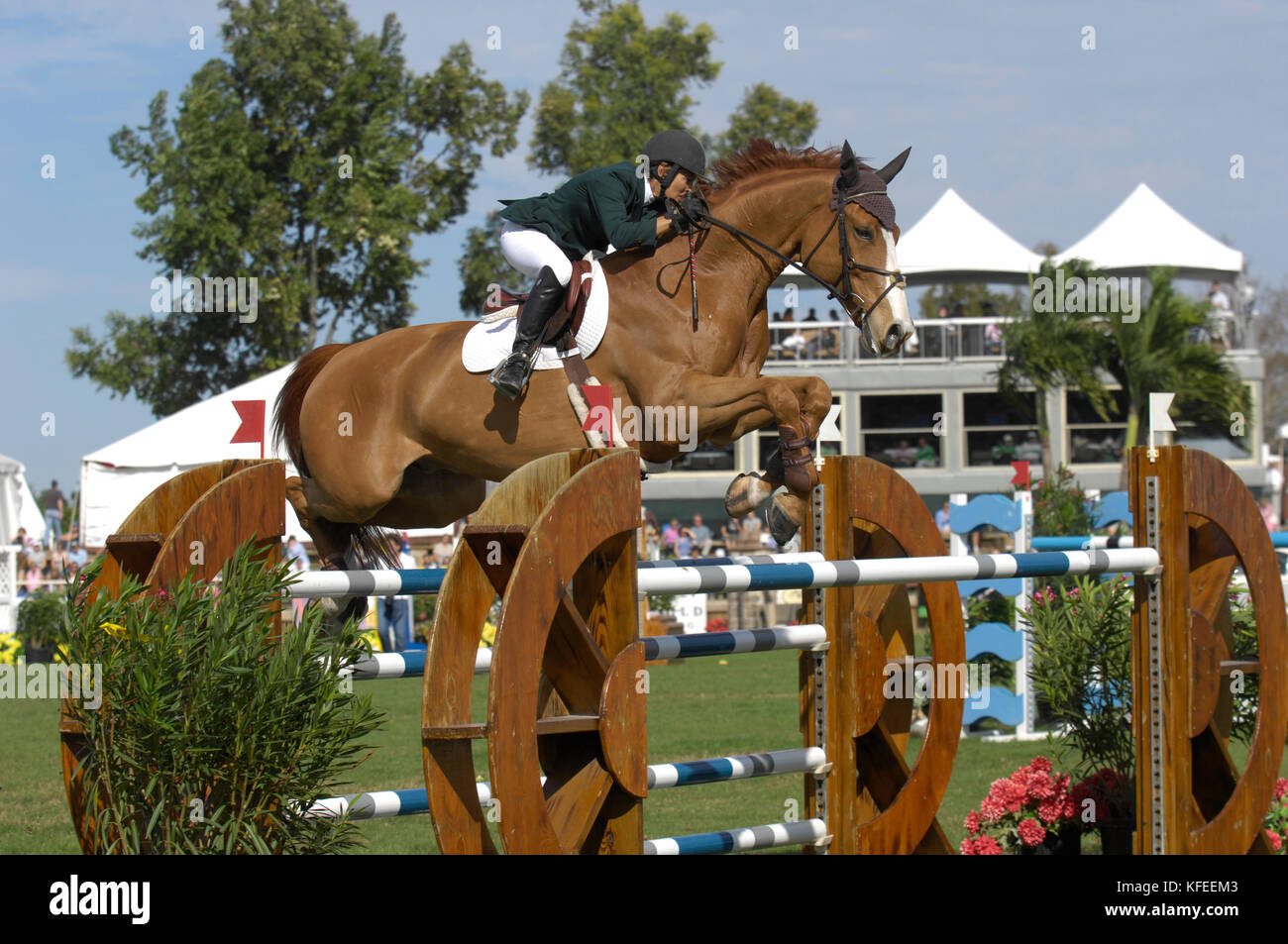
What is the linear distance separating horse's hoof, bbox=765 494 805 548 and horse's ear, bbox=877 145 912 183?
1454 mm

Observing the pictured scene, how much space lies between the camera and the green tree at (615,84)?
28078 mm

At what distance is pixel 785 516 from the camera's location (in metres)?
4.26

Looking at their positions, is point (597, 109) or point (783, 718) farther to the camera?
point (597, 109)

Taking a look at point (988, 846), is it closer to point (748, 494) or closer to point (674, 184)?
point (748, 494)

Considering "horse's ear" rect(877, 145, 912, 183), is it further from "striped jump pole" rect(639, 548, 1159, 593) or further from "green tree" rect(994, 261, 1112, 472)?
"green tree" rect(994, 261, 1112, 472)

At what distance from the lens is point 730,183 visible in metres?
5.34

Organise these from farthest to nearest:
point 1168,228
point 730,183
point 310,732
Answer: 1. point 1168,228
2. point 730,183
3. point 310,732

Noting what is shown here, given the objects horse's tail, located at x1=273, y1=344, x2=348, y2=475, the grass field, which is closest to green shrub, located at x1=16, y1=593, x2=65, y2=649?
the grass field

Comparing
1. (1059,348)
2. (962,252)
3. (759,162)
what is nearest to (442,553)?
(759,162)

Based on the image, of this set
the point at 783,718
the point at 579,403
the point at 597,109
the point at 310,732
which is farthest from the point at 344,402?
the point at 597,109

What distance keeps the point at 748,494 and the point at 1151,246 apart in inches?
966

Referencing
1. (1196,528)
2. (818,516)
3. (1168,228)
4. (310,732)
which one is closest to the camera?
(310,732)
